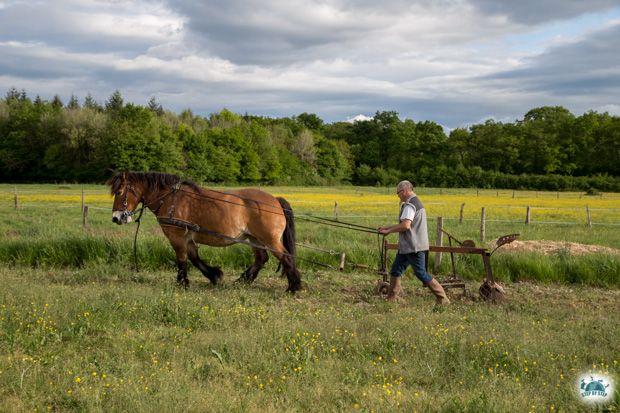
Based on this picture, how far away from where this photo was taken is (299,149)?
289 ft

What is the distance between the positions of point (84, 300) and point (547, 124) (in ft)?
291

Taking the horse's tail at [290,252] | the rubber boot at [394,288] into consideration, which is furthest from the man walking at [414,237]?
the horse's tail at [290,252]

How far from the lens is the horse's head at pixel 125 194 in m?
9.35

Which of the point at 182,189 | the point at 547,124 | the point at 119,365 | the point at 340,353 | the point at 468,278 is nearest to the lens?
the point at 119,365

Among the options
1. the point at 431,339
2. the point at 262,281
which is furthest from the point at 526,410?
the point at 262,281

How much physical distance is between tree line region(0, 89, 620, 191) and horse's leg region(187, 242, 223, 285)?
54.1m

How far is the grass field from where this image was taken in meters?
4.60

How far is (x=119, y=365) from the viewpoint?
17.4 feet

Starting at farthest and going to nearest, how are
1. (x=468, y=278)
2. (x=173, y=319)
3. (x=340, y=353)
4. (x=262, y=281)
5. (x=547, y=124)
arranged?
(x=547, y=124) → (x=468, y=278) → (x=262, y=281) → (x=173, y=319) → (x=340, y=353)

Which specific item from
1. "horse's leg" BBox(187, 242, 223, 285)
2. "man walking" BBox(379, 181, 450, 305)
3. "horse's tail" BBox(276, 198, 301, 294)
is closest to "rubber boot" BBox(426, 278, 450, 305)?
"man walking" BBox(379, 181, 450, 305)

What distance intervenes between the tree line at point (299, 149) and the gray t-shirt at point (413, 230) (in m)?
56.5

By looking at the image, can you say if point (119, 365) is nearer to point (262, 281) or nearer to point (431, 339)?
point (431, 339)

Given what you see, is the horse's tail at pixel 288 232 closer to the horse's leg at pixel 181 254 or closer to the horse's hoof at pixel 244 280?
the horse's hoof at pixel 244 280

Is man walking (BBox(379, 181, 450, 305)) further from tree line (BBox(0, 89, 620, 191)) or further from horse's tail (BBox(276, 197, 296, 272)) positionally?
tree line (BBox(0, 89, 620, 191))
